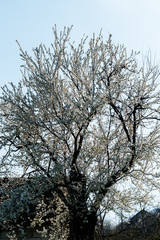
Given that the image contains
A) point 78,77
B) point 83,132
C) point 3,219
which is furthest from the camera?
point 78,77

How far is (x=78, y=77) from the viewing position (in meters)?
7.21

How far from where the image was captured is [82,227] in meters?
6.74

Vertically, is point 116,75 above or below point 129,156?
above

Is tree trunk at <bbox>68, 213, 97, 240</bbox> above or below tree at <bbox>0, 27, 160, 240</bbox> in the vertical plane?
below

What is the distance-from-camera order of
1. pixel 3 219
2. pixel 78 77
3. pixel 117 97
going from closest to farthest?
1. pixel 3 219
2. pixel 78 77
3. pixel 117 97

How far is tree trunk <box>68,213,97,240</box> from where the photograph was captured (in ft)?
21.9

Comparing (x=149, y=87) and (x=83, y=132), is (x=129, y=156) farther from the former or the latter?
(x=149, y=87)

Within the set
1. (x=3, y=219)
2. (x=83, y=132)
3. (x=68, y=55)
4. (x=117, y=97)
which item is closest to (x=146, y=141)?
(x=117, y=97)

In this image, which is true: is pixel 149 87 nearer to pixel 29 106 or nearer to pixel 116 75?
pixel 116 75

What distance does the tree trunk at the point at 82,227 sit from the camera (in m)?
6.68

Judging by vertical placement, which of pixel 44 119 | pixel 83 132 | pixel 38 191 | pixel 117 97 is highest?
pixel 117 97

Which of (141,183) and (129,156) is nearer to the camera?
(129,156)

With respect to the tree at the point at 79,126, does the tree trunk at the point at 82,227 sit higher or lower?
lower

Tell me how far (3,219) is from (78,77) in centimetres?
431
